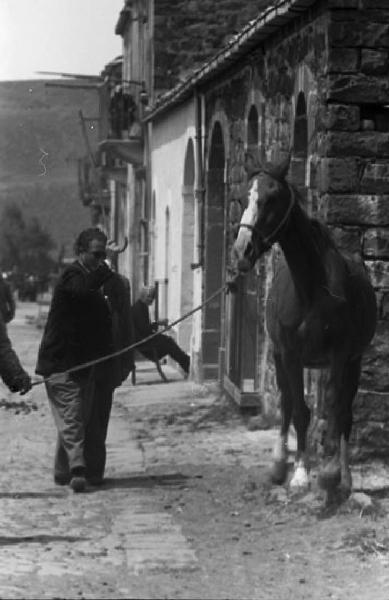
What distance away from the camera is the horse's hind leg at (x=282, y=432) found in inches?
467

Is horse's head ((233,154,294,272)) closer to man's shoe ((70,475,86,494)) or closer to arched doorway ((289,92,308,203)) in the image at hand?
man's shoe ((70,475,86,494))

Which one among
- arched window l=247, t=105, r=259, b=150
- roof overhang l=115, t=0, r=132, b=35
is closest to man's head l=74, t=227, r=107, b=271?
arched window l=247, t=105, r=259, b=150

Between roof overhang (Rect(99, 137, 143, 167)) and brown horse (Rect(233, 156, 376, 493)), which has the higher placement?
roof overhang (Rect(99, 137, 143, 167))

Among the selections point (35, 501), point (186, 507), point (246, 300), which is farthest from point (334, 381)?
point (246, 300)

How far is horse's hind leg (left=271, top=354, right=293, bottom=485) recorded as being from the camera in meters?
11.9

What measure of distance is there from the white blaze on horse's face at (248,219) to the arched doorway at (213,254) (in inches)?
370

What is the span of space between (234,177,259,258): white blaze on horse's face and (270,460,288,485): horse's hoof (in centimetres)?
197

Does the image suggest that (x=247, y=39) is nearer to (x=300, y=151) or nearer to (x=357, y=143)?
(x=300, y=151)

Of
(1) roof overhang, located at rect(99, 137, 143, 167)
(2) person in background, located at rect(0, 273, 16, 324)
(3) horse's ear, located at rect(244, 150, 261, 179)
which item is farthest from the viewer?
(1) roof overhang, located at rect(99, 137, 143, 167)

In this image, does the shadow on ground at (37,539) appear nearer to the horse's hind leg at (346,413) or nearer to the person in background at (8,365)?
the person in background at (8,365)

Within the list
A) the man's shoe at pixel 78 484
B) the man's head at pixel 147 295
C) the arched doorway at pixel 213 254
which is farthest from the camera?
the man's head at pixel 147 295

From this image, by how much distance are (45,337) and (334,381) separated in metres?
2.29

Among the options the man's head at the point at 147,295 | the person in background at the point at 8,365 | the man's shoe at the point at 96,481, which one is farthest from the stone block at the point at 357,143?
the man's head at the point at 147,295

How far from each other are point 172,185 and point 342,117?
40.8ft
